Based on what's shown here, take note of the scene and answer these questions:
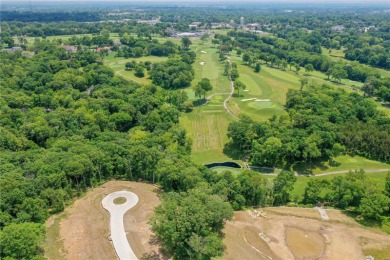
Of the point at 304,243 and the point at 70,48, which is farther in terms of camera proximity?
the point at 70,48

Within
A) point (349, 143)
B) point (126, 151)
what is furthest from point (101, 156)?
point (349, 143)

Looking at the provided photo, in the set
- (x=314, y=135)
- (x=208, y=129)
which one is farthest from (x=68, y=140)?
(x=314, y=135)

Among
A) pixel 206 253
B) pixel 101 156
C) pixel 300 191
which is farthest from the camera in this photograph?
pixel 300 191

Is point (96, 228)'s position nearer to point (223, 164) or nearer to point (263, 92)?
point (223, 164)

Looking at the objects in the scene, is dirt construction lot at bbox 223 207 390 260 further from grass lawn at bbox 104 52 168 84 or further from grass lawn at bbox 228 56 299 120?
grass lawn at bbox 104 52 168 84

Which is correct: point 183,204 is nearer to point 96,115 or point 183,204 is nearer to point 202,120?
point 96,115

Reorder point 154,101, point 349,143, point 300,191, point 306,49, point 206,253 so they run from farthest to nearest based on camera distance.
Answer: point 306,49
point 154,101
point 349,143
point 300,191
point 206,253
